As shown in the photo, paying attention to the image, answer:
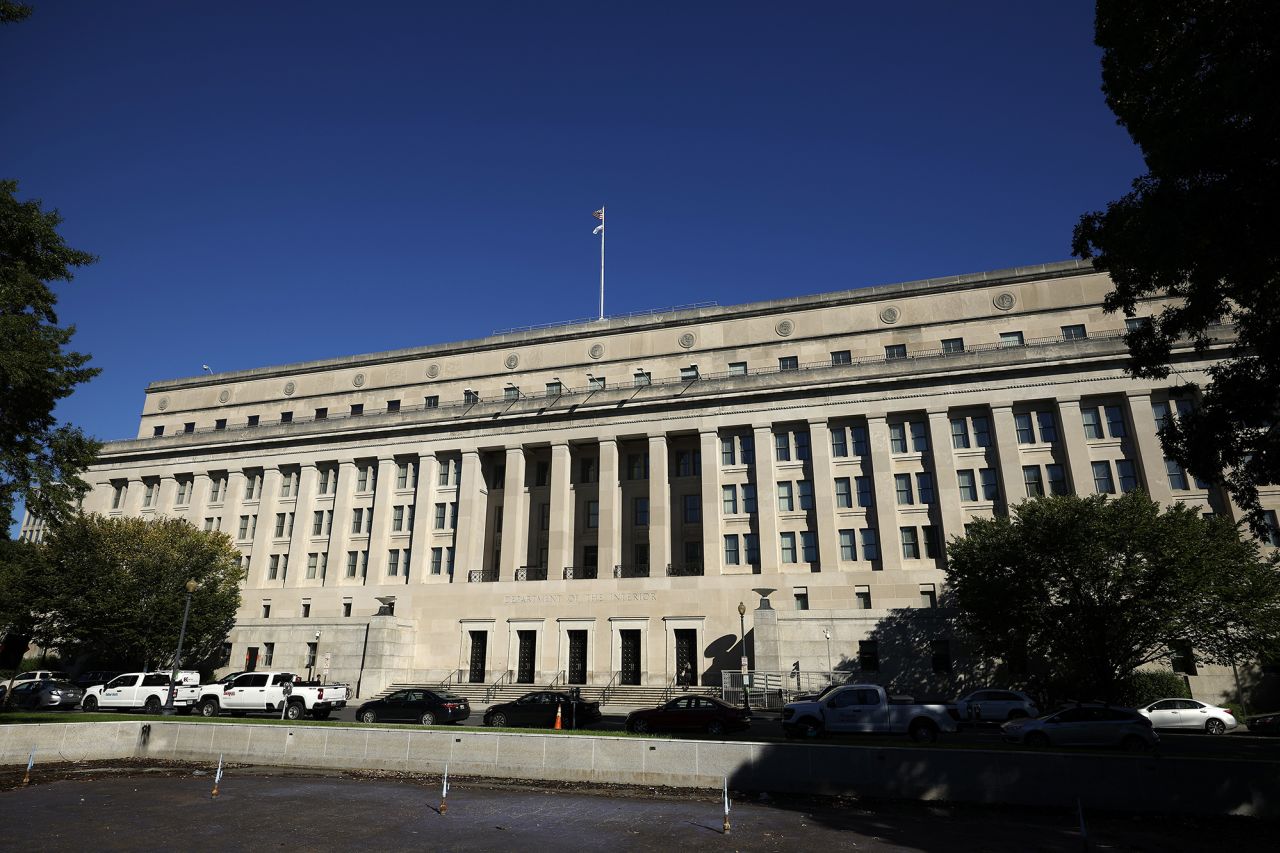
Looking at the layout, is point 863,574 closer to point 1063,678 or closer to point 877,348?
point 1063,678

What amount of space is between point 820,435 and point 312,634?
32992 mm

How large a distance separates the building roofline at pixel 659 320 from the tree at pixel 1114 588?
20481mm

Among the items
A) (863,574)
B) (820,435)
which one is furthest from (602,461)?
(863,574)

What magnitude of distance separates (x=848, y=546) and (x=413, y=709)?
25657 millimetres

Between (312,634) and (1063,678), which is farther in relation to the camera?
(312,634)

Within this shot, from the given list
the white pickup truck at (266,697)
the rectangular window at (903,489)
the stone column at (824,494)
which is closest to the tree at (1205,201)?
the rectangular window at (903,489)

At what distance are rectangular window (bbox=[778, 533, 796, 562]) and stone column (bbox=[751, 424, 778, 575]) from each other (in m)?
0.49

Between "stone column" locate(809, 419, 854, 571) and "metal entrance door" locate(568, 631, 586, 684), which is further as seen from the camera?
"metal entrance door" locate(568, 631, 586, 684)

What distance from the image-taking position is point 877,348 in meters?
50.7

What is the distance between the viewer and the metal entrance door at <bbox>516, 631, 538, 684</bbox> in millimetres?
44031

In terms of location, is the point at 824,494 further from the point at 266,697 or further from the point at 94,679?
the point at 94,679

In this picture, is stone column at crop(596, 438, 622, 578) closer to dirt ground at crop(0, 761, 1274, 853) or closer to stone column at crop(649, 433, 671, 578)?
stone column at crop(649, 433, 671, 578)

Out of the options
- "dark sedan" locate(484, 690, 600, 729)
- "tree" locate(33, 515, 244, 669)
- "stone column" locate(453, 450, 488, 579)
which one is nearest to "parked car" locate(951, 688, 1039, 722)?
"dark sedan" locate(484, 690, 600, 729)

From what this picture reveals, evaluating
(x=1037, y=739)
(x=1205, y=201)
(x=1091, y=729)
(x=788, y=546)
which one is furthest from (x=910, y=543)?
(x=1205, y=201)
